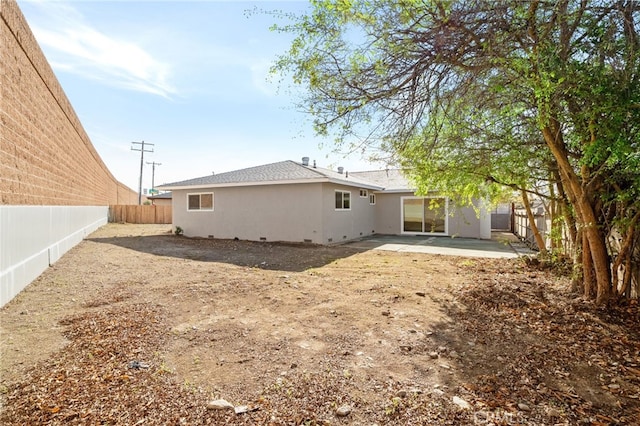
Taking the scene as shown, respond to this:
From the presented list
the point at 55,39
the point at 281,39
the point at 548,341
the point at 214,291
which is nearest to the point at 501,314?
the point at 548,341

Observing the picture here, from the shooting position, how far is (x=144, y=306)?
15.9 ft

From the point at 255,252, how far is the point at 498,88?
28.9 feet

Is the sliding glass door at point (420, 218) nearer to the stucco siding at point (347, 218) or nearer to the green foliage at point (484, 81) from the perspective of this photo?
the stucco siding at point (347, 218)

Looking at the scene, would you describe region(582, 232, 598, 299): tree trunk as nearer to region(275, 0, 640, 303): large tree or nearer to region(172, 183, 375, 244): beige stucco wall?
region(275, 0, 640, 303): large tree

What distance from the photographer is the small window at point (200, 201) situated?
15.3 m

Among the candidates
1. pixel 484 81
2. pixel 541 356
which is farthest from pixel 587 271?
pixel 484 81

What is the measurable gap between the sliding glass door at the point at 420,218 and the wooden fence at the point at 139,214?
18511 millimetres

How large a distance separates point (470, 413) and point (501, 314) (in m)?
2.76

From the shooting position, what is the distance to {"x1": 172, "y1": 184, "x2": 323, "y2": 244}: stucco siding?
12.8 meters

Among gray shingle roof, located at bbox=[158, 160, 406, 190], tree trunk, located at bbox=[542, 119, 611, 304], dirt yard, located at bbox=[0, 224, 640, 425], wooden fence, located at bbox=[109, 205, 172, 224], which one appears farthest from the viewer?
wooden fence, located at bbox=[109, 205, 172, 224]

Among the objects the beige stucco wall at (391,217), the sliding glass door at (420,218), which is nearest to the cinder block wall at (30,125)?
the beige stucco wall at (391,217)

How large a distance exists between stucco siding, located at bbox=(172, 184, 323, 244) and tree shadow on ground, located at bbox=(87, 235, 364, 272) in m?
0.58

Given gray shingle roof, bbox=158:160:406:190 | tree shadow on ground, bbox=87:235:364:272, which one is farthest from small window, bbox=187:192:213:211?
tree shadow on ground, bbox=87:235:364:272

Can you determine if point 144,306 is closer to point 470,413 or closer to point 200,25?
point 470,413
